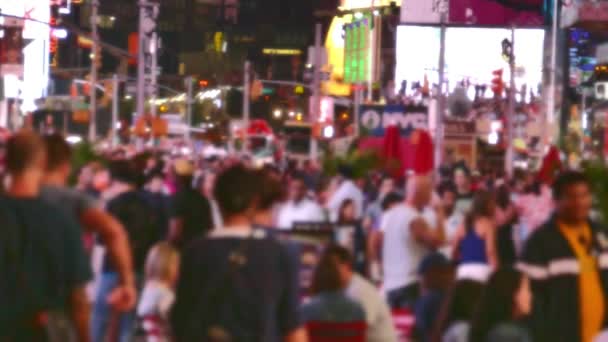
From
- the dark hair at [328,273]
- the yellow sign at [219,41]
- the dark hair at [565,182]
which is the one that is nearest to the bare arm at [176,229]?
the dark hair at [565,182]

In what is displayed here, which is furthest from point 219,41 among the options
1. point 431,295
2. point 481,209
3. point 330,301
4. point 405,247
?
point 330,301

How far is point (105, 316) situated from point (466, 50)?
312ft

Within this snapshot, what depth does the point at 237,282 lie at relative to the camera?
22.9ft

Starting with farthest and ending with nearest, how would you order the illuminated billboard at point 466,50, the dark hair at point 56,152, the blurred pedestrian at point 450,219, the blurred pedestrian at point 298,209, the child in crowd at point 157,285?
the illuminated billboard at point 466,50 → the blurred pedestrian at point 298,209 → the blurred pedestrian at point 450,219 → the child in crowd at point 157,285 → the dark hair at point 56,152

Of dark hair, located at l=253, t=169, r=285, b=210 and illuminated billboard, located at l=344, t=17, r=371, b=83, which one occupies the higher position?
illuminated billboard, located at l=344, t=17, r=371, b=83

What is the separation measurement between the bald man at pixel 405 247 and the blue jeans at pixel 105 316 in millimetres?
2282

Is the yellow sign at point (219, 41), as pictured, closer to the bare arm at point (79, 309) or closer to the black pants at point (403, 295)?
the black pants at point (403, 295)

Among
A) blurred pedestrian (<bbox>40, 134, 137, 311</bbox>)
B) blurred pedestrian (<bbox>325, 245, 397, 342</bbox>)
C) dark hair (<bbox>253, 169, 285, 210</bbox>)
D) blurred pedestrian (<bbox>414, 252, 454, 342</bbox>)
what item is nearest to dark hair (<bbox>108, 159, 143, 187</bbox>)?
blurred pedestrian (<bbox>414, 252, 454, 342</bbox>)

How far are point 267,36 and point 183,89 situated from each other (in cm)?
1247

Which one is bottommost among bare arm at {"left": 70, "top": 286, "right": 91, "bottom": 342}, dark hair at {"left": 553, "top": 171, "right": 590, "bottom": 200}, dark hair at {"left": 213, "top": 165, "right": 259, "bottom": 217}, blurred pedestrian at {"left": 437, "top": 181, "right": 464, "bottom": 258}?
blurred pedestrian at {"left": 437, "top": 181, "right": 464, "bottom": 258}

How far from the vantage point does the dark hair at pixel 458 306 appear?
916 cm

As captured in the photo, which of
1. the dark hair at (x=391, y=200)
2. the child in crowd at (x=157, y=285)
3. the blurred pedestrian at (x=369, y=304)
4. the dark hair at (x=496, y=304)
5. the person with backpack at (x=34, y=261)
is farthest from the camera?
the dark hair at (x=391, y=200)

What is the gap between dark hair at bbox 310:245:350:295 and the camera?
9172 millimetres

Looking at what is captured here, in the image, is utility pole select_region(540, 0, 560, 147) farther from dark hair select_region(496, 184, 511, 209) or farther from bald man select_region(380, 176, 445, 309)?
bald man select_region(380, 176, 445, 309)
